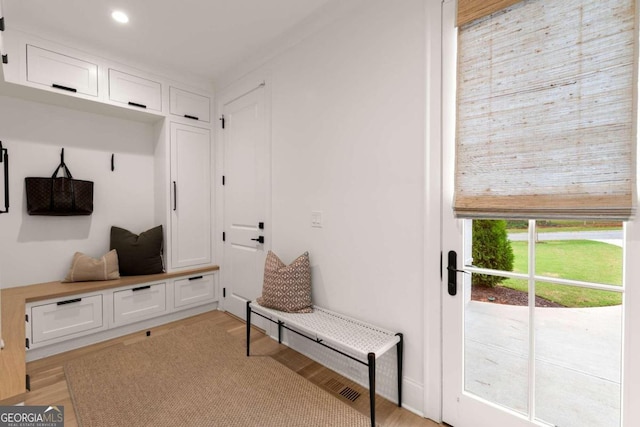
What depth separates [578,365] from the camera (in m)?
1.28

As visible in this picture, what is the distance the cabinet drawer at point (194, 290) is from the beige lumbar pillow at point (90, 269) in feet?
1.95

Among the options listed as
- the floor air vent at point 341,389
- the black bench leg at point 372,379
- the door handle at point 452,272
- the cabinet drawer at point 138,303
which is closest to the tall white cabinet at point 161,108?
the cabinet drawer at point 138,303

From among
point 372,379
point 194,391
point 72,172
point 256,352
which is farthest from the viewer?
point 72,172

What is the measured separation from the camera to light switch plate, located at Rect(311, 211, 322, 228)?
222 cm

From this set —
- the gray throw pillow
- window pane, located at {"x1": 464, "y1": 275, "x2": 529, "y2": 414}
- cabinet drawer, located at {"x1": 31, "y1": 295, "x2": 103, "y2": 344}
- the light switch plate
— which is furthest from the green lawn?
cabinet drawer, located at {"x1": 31, "y1": 295, "x2": 103, "y2": 344}

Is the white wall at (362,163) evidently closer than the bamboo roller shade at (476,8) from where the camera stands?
No

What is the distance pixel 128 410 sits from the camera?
170 cm

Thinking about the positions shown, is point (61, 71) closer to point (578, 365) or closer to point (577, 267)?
point (577, 267)

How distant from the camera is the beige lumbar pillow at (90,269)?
8.64 ft

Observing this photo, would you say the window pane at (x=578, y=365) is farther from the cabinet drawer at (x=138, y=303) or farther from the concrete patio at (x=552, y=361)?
the cabinet drawer at (x=138, y=303)

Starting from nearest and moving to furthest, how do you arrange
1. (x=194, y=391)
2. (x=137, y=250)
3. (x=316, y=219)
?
(x=194, y=391)
(x=316, y=219)
(x=137, y=250)

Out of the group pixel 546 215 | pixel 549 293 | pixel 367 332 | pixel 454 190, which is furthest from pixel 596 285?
pixel 367 332

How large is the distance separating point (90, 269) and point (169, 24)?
2.22 meters

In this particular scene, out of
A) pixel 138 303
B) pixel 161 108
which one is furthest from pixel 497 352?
pixel 161 108
